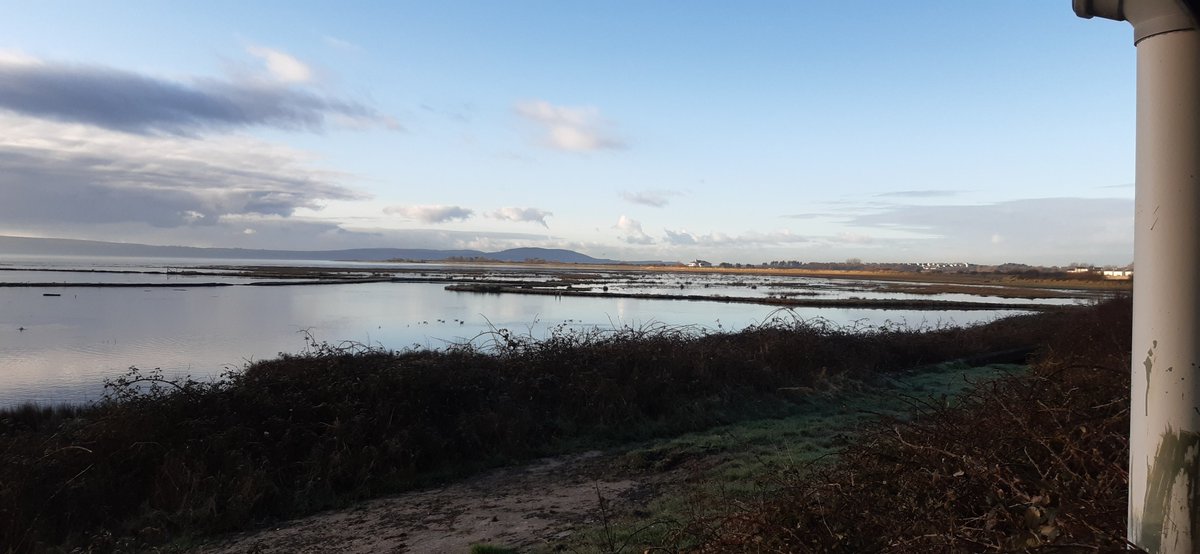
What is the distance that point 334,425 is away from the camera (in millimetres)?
8938

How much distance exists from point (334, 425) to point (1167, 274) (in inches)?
350

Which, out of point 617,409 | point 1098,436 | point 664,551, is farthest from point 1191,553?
point 617,409

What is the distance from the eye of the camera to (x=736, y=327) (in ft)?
102

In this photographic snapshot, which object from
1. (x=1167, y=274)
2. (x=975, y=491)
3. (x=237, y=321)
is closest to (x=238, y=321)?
(x=237, y=321)

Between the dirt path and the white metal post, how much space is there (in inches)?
182

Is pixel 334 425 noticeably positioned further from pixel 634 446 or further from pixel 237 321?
pixel 237 321

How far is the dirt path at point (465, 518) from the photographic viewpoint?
6383 millimetres

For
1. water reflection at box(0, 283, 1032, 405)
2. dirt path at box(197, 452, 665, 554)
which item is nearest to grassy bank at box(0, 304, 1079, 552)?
dirt path at box(197, 452, 665, 554)

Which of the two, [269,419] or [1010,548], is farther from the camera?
[269,419]

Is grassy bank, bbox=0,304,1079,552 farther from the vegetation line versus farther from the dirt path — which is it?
the vegetation line

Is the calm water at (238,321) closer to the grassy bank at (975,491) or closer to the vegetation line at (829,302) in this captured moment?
the vegetation line at (829,302)

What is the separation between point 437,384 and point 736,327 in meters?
22.3

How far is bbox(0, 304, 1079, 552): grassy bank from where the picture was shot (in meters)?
7.47

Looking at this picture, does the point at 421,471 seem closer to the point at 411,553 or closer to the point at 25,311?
the point at 411,553
